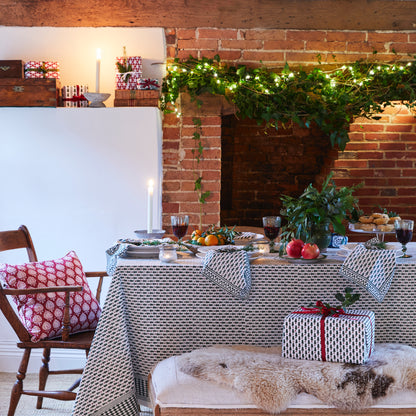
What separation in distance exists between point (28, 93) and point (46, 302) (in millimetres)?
1487

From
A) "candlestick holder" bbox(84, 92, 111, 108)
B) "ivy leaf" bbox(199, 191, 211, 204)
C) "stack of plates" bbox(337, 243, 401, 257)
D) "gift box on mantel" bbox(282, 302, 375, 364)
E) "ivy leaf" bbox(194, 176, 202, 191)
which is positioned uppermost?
"candlestick holder" bbox(84, 92, 111, 108)

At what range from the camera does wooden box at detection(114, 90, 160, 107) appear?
3660 millimetres

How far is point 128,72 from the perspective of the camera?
12.1 feet

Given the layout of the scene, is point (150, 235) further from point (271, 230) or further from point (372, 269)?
point (372, 269)

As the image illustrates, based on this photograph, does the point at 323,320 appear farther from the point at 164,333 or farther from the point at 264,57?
the point at 264,57

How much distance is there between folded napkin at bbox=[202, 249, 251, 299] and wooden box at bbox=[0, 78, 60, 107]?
189 centimetres

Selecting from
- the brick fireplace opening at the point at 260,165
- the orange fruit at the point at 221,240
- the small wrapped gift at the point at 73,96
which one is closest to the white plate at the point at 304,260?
the orange fruit at the point at 221,240

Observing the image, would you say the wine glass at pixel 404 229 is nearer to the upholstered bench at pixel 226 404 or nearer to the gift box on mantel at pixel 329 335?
the gift box on mantel at pixel 329 335

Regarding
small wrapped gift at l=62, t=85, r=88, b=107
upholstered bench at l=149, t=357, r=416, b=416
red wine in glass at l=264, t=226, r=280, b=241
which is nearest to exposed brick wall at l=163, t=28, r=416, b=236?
small wrapped gift at l=62, t=85, r=88, b=107

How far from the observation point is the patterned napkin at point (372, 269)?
86.7 inches

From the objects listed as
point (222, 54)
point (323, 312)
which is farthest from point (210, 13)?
point (323, 312)

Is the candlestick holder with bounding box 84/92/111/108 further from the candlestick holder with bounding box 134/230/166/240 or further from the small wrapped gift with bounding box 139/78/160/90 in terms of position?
the candlestick holder with bounding box 134/230/166/240

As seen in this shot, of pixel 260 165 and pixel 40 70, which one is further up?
pixel 40 70

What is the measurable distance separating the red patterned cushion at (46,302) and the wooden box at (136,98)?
1219mm
